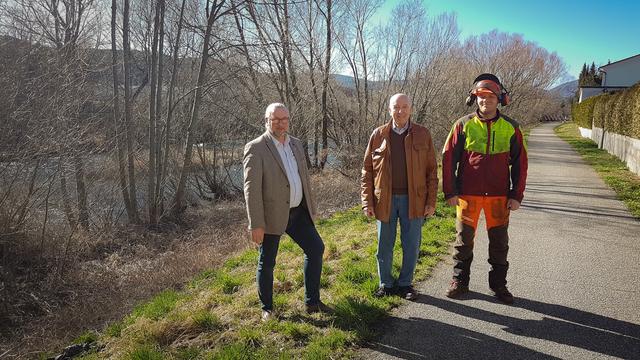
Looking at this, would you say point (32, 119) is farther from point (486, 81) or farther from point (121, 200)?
point (486, 81)

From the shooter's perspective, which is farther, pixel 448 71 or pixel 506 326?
pixel 448 71

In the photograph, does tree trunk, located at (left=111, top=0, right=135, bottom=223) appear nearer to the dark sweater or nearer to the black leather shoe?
the black leather shoe

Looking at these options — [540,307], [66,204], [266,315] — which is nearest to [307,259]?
[266,315]

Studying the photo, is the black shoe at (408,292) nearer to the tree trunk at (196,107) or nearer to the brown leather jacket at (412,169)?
the brown leather jacket at (412,169)

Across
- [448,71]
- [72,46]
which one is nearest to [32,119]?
[72,46]

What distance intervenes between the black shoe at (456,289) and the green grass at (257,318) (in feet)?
1.67

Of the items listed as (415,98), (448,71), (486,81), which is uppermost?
(448,71)

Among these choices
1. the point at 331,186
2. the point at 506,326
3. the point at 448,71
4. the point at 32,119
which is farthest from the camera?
the point at 448,71

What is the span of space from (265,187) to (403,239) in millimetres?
1474

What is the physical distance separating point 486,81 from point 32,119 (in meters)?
7.29

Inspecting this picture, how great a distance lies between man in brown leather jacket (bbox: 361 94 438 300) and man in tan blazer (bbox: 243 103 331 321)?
0.65 meters

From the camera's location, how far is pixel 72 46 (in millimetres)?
9992

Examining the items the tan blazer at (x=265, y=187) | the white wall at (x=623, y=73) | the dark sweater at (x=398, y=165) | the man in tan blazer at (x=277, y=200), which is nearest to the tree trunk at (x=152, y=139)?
the man in tan blazer at (x=277, y=200)

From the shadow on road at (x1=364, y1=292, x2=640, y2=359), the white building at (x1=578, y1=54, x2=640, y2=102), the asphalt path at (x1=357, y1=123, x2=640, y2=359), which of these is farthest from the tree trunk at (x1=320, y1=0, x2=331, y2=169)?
the white building at (x1=578, y1=54, x2=640, y2=102)
